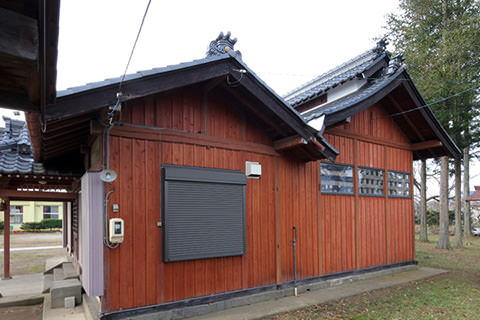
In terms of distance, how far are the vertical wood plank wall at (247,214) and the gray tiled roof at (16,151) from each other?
8.77 feet

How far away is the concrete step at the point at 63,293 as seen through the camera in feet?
18.0

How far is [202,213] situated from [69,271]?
4482 mm

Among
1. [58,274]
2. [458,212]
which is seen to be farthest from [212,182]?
[458,212]

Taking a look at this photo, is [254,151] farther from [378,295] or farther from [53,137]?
[378,295]

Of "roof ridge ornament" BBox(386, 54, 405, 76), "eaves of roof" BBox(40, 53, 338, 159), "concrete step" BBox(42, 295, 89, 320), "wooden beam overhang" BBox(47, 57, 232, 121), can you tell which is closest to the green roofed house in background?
"concrete step" BBox(42, 295, 89, 320)

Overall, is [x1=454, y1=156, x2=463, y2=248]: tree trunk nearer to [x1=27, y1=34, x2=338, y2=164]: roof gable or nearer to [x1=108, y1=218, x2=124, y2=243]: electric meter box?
[x1=27, y1=34, x2=338, y2=164]: roof gable

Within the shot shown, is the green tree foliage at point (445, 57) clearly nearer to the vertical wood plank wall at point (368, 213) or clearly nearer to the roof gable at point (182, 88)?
the vertical wood plank wall at point (368, 213)

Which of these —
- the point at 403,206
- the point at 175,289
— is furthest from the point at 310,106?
the point at 175,289

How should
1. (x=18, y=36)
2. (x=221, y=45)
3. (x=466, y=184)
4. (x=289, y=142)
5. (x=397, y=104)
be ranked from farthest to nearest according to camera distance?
(x=466, y=184), (x=397, y=104), (x=289, y=142), (x=221, y=45), (x=18, y=36)

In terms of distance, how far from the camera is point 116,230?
4352 millimetres

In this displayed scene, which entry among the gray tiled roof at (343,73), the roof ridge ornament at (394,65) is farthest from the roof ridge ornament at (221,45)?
the roof ridge ornament at (394,65)

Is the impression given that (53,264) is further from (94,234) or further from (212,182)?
(212,182)

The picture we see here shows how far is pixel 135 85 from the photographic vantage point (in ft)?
14.0

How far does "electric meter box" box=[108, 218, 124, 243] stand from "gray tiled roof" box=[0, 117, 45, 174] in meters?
2.75
